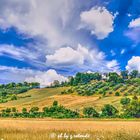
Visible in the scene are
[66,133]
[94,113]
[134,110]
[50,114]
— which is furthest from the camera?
[50,114]

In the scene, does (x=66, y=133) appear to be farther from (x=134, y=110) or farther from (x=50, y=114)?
(x=50, y=114)

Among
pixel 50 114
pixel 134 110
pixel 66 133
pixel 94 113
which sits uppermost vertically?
pixel 50 114

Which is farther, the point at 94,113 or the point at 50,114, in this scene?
the point at 50,114

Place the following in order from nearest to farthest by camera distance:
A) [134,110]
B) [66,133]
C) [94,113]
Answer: [66,133] → [134,110] → [94,113]

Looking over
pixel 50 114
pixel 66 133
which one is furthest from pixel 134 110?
pixel 66 133

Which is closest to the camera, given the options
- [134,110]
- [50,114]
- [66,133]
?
[66,133]

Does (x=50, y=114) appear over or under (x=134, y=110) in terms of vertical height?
over

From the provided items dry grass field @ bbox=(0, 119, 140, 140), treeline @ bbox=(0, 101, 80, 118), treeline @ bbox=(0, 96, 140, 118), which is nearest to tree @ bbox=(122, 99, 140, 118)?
treeline @ bbox=(0, 96, 140, 118)

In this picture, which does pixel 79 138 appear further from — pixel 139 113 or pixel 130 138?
pixel 139 113

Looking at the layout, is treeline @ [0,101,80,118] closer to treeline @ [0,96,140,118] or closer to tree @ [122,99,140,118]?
treeline @ [0,96,140,118]

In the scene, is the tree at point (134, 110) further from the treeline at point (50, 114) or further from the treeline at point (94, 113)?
the treeline at point (50, 114)

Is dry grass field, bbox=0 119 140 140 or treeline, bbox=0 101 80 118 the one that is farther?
treeline, bbox=0 101 80 118

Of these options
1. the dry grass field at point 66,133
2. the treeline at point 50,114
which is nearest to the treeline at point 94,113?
the treeline at point 50,114

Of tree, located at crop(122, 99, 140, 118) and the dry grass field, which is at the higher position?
tree, located at crop(122, 99, 140, 118)
